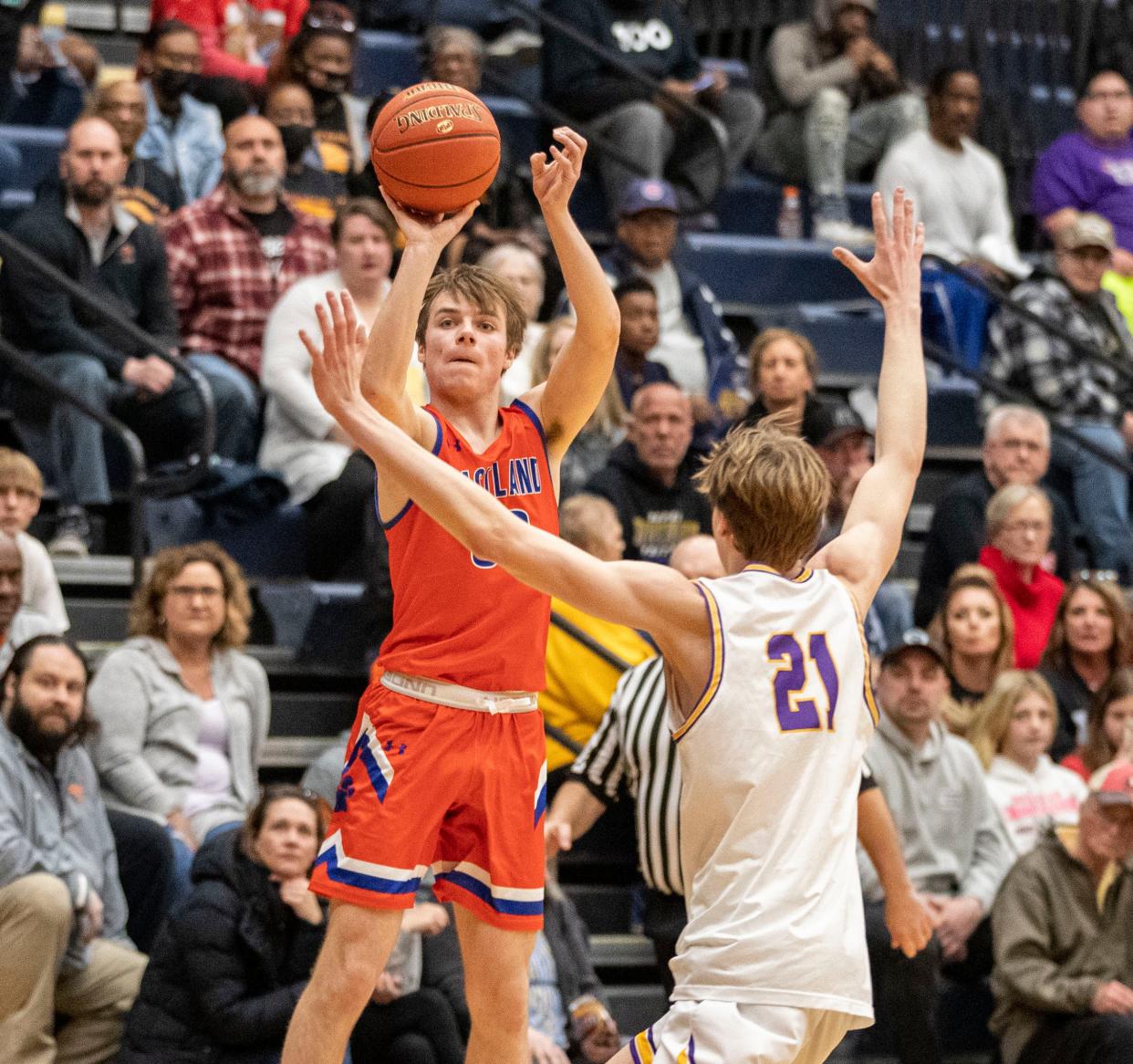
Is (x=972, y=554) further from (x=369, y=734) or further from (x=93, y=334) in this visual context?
(x=369, y=734)

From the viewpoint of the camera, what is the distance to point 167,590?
7375 millimetres

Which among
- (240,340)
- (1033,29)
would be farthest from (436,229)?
(1033,29)

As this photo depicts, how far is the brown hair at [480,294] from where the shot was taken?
472cm

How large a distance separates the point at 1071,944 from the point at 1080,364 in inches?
169

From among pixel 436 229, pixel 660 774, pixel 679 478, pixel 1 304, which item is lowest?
pixel 660 774

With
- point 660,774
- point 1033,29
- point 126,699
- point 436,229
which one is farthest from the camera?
point 1033,29

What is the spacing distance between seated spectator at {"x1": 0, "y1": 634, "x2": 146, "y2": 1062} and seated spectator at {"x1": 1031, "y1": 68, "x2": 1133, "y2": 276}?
7.40 metres

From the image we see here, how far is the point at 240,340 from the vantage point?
9.15 metres

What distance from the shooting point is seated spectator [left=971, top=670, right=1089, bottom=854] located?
801cm

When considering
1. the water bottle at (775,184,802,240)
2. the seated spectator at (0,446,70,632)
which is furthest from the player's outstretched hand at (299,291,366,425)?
the water bottle at (775,184,802,240)

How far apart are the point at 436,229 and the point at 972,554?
16.8 feet

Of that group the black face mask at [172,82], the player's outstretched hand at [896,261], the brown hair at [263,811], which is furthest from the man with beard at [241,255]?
the player's outstretched hand at [896,261]

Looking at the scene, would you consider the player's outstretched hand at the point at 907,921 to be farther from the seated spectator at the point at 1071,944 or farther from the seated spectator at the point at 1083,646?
the seated spectator at the point at 1083,646

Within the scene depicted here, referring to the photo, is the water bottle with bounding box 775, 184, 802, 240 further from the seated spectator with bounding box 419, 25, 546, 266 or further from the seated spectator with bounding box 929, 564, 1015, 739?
the seated spectator with bounding box 929, 564, 1015, 739
